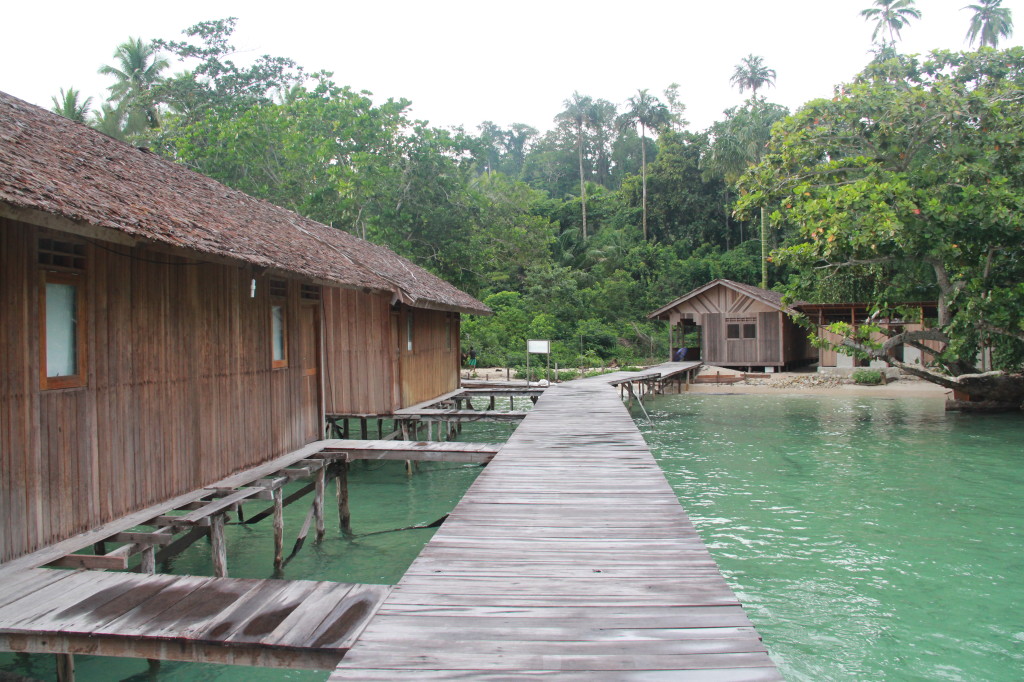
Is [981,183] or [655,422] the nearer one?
[981,183]

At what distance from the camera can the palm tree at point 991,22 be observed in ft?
139

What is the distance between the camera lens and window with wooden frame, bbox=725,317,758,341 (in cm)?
3084

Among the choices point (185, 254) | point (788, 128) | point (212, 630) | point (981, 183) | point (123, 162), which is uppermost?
point (788, 128)

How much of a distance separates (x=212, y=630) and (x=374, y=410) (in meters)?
9.48

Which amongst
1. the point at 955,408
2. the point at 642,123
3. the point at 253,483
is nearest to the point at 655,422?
the point at 955,408

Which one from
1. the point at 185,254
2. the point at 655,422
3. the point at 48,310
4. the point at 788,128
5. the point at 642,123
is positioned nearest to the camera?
the point at 48,310

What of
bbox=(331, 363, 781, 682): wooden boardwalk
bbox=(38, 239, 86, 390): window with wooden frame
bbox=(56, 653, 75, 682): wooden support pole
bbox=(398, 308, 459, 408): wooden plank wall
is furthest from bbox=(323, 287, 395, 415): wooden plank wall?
bbox=(56, 653, 75, 682): wooden support pole

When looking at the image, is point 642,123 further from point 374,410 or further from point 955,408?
point 374,410

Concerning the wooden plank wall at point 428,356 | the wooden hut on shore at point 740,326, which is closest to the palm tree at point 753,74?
the wooden hut on shore at point 740,326

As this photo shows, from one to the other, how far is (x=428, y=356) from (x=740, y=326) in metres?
19.4

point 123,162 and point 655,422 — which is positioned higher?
point 123,162

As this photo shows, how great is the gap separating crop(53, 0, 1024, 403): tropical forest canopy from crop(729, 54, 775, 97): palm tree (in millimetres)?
140

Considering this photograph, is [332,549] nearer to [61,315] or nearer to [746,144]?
[61,315]

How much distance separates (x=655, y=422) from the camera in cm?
2023
